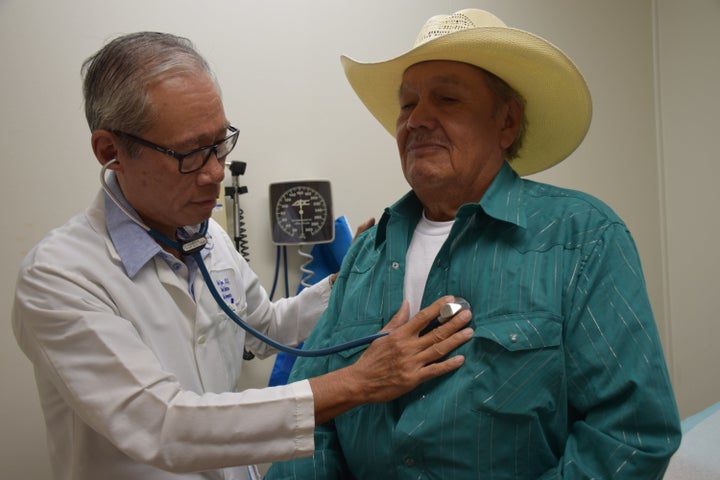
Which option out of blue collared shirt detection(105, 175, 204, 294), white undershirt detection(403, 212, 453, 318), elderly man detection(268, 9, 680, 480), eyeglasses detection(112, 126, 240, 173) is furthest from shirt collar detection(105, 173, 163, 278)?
white undershirt detection(403, 212, 453, 318)

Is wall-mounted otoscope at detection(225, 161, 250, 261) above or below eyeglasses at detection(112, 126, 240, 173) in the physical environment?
below

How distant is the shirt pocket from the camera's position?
0.99 metres

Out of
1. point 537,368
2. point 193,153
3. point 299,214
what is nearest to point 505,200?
point 537,368

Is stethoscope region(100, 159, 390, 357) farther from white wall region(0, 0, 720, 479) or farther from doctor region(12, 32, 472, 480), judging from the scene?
white wall region(0, 0, 720, 479)

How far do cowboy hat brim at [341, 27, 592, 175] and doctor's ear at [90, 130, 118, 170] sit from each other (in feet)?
1.90

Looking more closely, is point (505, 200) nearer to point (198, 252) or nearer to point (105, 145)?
point (198, 252)

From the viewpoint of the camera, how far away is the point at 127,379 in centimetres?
103

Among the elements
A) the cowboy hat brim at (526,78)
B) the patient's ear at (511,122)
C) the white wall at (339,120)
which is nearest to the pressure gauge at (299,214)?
the white wall at (339,120)

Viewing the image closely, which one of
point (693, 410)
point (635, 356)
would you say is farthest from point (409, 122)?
point (693, 410)

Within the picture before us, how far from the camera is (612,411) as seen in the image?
37.4 inches

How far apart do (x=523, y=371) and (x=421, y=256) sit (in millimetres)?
340

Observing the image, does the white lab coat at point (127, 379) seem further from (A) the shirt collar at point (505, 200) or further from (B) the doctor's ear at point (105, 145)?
(A) the shirt collar at point (505, 200)

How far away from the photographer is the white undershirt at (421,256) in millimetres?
1203

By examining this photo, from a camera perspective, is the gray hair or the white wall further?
the white wall
